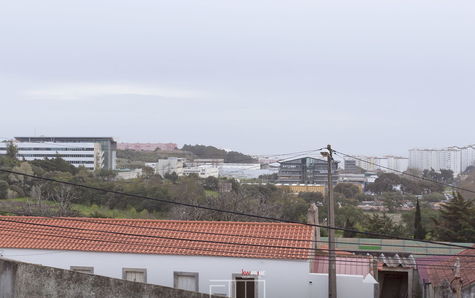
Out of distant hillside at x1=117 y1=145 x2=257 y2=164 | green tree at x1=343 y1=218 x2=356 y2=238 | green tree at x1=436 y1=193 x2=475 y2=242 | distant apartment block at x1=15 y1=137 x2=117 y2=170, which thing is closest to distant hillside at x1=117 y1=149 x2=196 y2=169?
distant hillside at x1=117 y1=145 x2=257 y2=164

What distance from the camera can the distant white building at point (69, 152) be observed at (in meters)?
121

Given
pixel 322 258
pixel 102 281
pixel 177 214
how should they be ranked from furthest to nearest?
pixel 177 214
pixel 322 258
pixel 102 281

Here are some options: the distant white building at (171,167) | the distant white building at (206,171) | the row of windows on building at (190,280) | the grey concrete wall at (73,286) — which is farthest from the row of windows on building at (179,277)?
the distant white building at (171,167)

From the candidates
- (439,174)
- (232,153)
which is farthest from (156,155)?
(439,174)

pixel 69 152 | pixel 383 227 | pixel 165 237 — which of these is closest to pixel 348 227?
pixel 383 227

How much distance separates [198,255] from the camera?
17000 mm

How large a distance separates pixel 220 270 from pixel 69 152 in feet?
370

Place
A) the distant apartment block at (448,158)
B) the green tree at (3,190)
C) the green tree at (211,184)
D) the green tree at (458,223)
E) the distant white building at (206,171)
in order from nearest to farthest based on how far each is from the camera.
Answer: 1. the green tree at (458,223)
2. the green tree at (3,190)
3. the green tree at (211,184)
4. the distant white building at (206,171)
5. the distant apartment block at (448,158)

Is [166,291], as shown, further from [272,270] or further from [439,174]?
[439,174]

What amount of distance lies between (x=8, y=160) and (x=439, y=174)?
222ft

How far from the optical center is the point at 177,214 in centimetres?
4053

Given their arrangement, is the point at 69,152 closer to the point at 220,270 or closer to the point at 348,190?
the point at 348,190

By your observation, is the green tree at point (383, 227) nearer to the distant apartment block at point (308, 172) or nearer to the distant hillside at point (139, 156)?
the distant apartment block at point (308, 172)

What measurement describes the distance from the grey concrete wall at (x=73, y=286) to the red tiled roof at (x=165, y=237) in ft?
15.5
